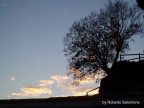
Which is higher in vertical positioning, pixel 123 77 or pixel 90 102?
pixel 123 77

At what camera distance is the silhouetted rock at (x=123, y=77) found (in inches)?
1137

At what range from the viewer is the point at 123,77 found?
30.9m

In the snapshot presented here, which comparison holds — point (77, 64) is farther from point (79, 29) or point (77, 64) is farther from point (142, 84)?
point (142, 84)

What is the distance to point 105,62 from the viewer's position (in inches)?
1407

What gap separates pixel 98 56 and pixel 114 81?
6.12m

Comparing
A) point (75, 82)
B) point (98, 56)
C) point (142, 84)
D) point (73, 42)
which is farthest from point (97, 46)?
point (142, 84)

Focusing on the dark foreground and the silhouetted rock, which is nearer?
the dark foreground

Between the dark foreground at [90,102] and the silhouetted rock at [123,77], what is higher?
the silhouetted rock at [123,77]

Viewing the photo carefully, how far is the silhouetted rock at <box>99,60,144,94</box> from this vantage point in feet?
94.8

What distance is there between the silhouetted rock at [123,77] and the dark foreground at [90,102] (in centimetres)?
1829

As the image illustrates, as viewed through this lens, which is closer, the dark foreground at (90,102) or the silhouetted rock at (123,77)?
the dark foreground at (90,102)

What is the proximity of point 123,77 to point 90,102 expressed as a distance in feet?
75.0

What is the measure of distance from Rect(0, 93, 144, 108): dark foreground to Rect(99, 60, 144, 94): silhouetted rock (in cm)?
1829

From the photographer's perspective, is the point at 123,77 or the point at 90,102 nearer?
the point at 90,102
